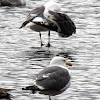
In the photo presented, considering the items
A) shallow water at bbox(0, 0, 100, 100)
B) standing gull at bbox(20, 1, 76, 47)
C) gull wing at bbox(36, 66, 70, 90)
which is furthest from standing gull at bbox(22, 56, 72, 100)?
standing gull at bbox(20, 1, 76, 47)

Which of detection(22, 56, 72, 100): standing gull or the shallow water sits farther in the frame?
the shallow water

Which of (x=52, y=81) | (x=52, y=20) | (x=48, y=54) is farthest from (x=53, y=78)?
(x=52, y=20)

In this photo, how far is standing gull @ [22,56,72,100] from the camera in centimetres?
959

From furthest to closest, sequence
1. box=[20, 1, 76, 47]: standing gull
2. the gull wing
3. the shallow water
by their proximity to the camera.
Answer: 1. box=[20, 1, 76, 47]: standing gull
2. the shallow water
3. the gull wing

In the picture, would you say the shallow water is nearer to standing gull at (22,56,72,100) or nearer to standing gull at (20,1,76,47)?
standing gull at (22,56,72,100)

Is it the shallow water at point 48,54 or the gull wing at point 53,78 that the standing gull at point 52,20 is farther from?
the gull wing at point 53,78

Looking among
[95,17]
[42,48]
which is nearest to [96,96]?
[42,48]

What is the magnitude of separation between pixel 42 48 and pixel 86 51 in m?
1.58

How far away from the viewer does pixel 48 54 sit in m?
14.5

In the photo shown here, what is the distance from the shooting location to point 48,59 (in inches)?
542

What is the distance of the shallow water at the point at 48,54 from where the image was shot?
10.7 m

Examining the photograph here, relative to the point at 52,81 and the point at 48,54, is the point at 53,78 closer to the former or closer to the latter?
the point at 52,81

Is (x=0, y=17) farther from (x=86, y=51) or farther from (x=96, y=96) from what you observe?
(x=96, y=96)

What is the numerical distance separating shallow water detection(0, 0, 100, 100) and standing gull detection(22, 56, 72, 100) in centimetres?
25
